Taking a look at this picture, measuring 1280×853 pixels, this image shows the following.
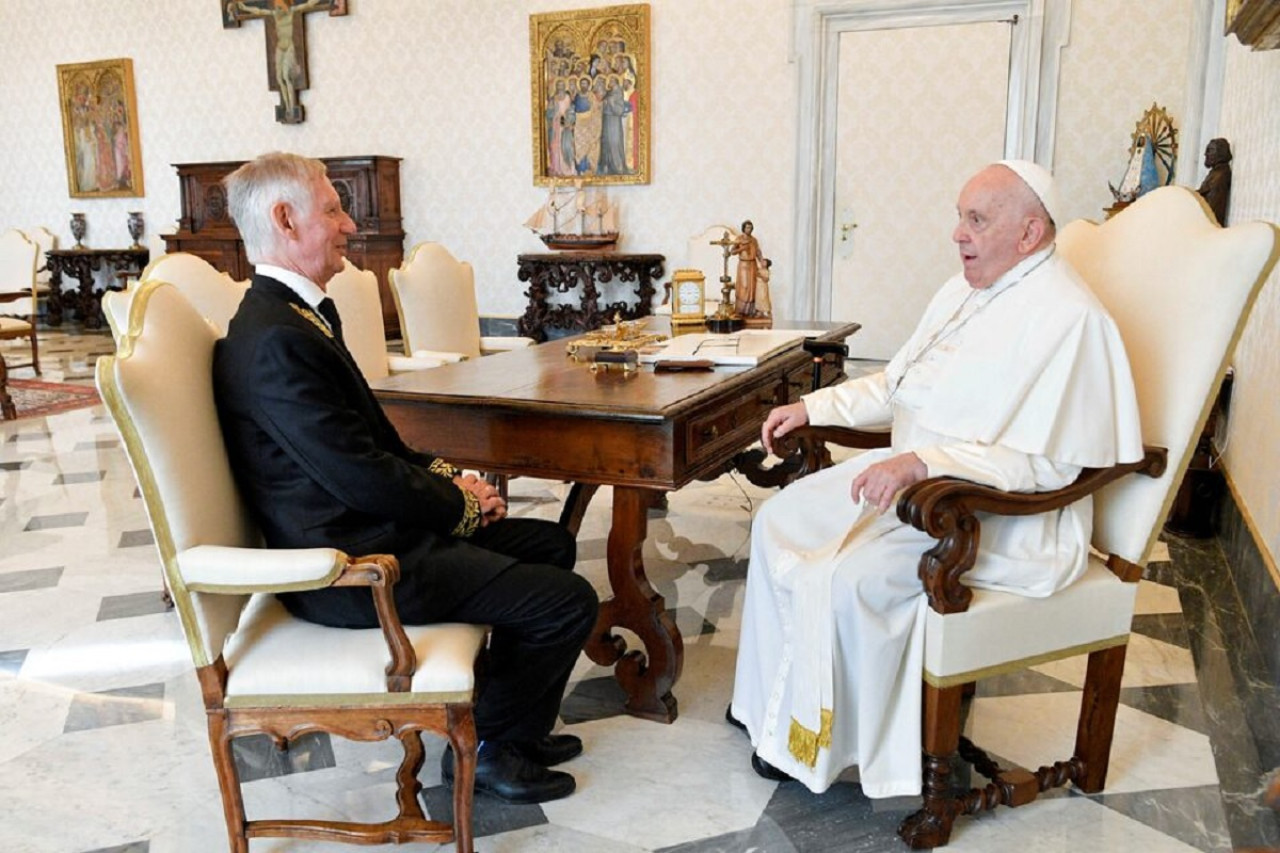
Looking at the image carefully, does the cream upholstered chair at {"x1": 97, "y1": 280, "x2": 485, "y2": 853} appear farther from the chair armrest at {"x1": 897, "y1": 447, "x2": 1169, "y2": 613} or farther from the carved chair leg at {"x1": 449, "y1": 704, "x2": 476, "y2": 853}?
the chair armrest at {"x1": 897, "y1": 447, "x2": 1169, "y2": 613}

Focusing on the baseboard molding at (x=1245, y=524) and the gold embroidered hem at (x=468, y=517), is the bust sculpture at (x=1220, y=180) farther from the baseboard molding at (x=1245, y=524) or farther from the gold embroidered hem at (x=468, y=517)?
the gold embroidered hem at (x=468, y=517)

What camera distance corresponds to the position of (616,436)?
7.74 ft

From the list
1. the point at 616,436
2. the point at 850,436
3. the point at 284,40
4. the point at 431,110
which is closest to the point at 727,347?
the point at 850,436

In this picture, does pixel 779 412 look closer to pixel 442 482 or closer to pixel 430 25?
pixel 442 482

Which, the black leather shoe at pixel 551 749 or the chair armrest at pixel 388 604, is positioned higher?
the chair armrest at pixel 388 604

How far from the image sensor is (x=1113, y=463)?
80.3 inches

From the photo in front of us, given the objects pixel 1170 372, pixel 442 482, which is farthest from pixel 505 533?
pixel 1170 372

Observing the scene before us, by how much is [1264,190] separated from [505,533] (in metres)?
2.75

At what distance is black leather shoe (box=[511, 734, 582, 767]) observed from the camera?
90.5 inches

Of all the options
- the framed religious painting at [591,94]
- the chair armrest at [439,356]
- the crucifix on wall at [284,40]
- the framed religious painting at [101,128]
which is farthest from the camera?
the framed religious painting at [101,128]

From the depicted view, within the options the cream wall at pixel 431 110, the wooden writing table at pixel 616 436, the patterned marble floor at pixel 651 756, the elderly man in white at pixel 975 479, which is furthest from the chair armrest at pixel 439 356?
the cream wall at pixel 431 110

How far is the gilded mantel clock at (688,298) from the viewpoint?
3.67m

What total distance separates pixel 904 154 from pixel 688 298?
445 cm

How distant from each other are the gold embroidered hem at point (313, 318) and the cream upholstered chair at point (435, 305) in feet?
6.65
